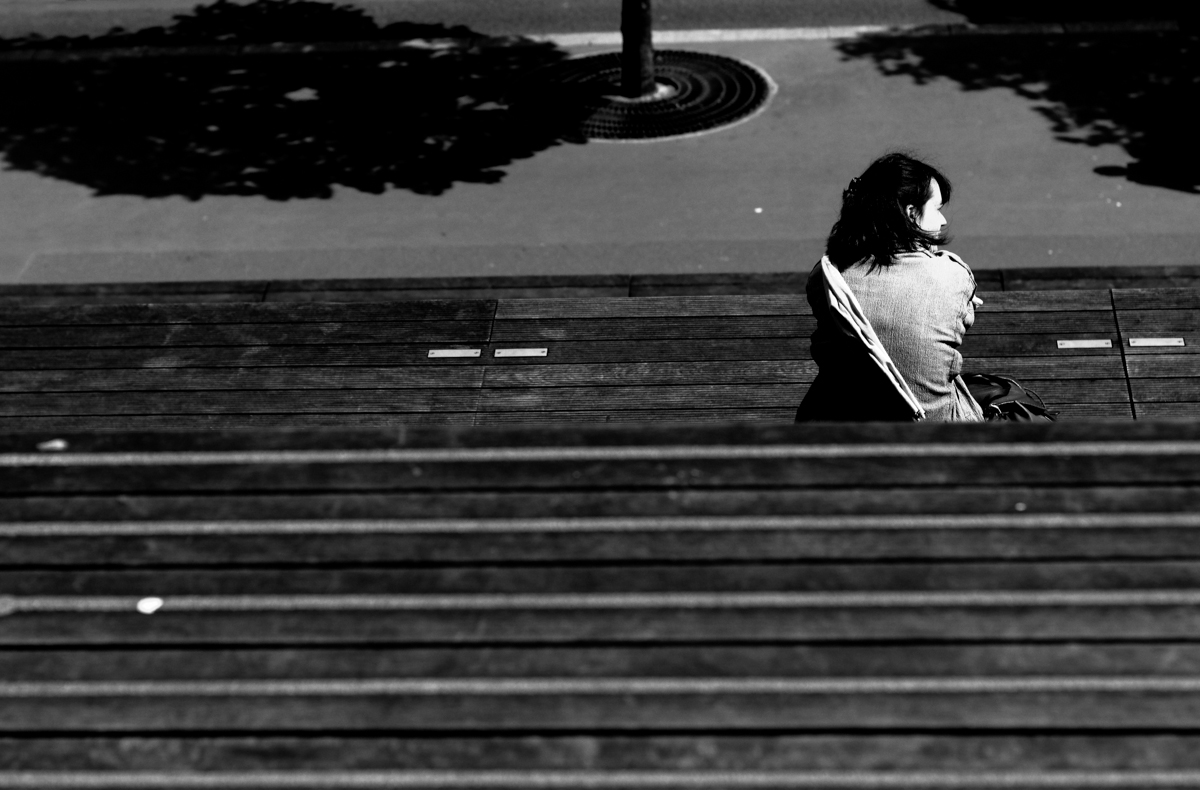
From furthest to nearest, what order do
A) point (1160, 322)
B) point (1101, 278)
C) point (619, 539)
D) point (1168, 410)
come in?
point (1101, 278), point (1160, 322), point (1168, 410), point (619, 539)

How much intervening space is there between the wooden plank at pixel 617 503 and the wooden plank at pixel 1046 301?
3322mm

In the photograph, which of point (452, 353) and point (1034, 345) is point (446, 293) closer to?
point (452, 353)

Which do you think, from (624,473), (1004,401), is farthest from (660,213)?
(624,473)

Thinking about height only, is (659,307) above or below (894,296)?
below

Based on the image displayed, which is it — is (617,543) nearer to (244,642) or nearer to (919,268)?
(244,642)

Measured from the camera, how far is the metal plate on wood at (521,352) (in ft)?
21.1

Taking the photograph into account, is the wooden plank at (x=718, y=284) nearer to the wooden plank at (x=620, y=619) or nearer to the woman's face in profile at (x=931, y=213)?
the woman's face in profile at (x=931, y=213)

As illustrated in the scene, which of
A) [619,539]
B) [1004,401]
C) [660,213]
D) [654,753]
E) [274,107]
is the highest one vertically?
[619,539]

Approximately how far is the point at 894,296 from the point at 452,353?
2.59 meters

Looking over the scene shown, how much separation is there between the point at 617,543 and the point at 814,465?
56 centimetres

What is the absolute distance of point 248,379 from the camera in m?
6.31

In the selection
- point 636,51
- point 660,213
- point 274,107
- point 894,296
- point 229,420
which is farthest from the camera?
point 274,107

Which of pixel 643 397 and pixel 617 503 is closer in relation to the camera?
pixel 617 503

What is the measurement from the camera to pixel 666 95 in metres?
11.3
